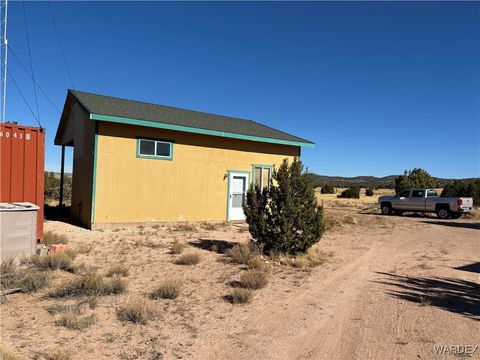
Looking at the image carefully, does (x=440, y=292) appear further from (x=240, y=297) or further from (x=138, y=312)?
(x=138, y=312)

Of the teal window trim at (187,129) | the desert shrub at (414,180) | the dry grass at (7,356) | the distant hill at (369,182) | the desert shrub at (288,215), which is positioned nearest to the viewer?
the dry grass at (7,356)

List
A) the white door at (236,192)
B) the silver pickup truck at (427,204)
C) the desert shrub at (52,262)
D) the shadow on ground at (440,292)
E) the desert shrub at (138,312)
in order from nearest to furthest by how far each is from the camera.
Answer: the desert shrub at (138,312), the shadow on ground at (440,292), the desert shrub at (52,262), the white door at (236,192), the silver pickup truck at (427,204)

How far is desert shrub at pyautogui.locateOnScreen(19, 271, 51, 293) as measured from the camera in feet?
20.6

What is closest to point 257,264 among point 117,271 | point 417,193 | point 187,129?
point 117,271

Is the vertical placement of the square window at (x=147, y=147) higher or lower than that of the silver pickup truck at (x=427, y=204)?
higher

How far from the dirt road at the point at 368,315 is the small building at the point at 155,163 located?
303 inches

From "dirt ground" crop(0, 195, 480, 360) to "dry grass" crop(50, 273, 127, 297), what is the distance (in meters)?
0.16

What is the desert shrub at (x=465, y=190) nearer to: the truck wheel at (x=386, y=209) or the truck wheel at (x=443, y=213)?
the truck wheel at (x=443, y=213)

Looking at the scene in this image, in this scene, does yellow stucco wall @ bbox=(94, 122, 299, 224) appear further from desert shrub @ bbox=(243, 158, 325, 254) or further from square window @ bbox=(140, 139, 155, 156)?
desert shrub @ bbox=(243, 158, 325, 254)

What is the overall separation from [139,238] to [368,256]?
21.4 feet

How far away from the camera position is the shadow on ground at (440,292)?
6.13 meters

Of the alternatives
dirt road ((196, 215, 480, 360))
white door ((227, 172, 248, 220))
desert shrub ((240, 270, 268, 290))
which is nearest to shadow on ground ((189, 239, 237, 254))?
desert shrub ((240, 270, 268, 290))

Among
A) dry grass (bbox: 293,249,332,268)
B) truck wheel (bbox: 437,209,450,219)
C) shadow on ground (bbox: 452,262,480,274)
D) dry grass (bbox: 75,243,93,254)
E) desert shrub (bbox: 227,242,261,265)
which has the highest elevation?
truck wheel (bbox: 437,209,450,219)

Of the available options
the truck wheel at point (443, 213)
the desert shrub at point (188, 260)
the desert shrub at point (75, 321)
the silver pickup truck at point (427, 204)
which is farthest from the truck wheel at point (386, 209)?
the desert shrub at point (75, 321)
